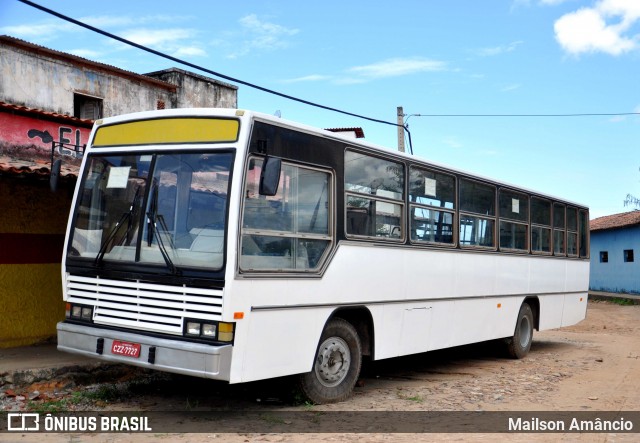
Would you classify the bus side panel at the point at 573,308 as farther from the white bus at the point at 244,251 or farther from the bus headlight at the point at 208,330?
the bus headlight at the point at 208,330

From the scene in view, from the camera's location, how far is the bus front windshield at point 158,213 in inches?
250

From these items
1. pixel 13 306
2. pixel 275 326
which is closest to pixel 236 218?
pixel 275 326

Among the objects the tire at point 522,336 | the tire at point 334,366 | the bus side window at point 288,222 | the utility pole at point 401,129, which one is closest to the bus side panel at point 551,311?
the tire at point 522,336

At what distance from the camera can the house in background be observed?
33.8 meters

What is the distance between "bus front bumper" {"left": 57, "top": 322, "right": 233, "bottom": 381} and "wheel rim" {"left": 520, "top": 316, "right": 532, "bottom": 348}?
24.0 feet

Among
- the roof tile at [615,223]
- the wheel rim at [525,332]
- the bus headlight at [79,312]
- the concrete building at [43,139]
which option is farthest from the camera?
the roof tile at [615,223]

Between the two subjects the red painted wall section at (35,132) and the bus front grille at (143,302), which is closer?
the bus front grille at (143,302)

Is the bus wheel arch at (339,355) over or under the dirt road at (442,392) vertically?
over

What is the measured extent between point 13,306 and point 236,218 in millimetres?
5345

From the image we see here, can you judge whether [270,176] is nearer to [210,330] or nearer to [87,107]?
[210,330]

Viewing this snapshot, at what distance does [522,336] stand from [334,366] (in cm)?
564

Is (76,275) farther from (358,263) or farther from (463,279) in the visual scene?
(463,279)

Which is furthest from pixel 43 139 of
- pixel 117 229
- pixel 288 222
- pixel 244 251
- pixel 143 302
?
pixel 244 251

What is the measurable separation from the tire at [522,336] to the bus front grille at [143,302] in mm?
6953
